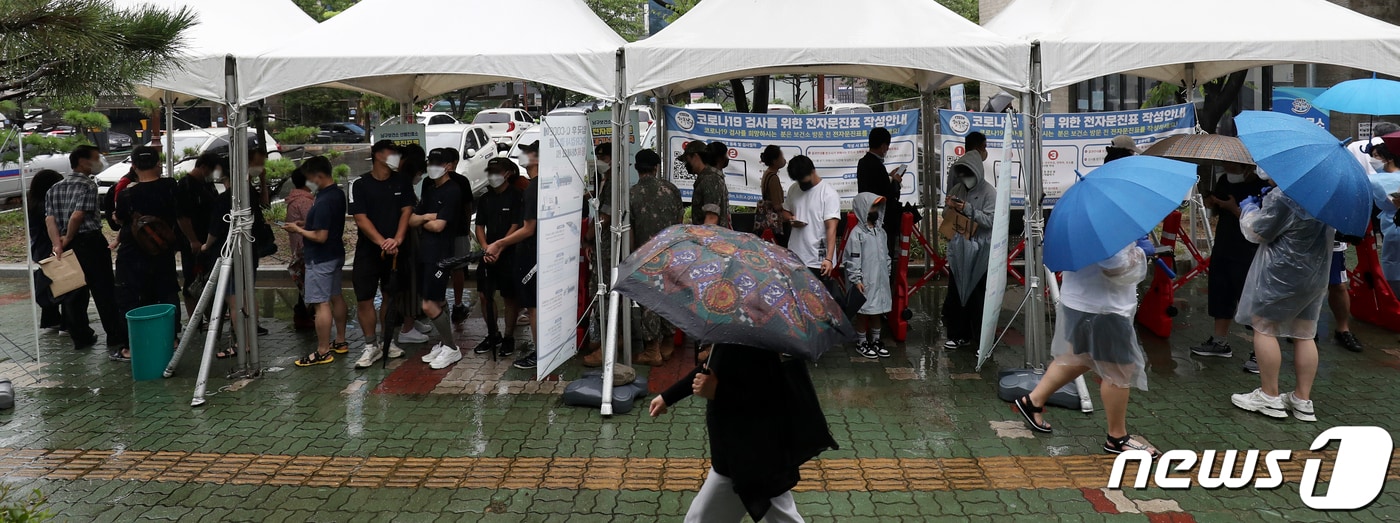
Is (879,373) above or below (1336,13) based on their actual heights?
below

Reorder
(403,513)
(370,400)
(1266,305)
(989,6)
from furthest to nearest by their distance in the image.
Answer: (989,6), (370,400), (1266,305), (403,513)

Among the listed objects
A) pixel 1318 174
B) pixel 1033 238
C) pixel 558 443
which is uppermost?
pixel 1318 174

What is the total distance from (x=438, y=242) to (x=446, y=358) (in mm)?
878

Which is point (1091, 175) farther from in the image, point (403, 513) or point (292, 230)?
point (292, 230)

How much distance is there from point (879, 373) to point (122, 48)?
513 centimetres

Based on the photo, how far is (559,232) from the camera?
6383mm

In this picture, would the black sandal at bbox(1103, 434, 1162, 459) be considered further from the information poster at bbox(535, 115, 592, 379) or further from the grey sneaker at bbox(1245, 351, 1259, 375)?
the information poster at bbox(535, 115, 592, 379)

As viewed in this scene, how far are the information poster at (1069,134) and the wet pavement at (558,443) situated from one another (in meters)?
1.79

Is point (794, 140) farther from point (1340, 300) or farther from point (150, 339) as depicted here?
point (150, 339)

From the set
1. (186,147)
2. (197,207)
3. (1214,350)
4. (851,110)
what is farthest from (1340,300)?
(186,147)

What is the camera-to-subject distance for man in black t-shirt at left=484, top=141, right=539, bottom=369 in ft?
23.2

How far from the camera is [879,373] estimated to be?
7.22 meters

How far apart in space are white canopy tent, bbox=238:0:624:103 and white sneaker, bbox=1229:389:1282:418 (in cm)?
440

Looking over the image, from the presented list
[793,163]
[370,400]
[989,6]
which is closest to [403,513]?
[370,400]
